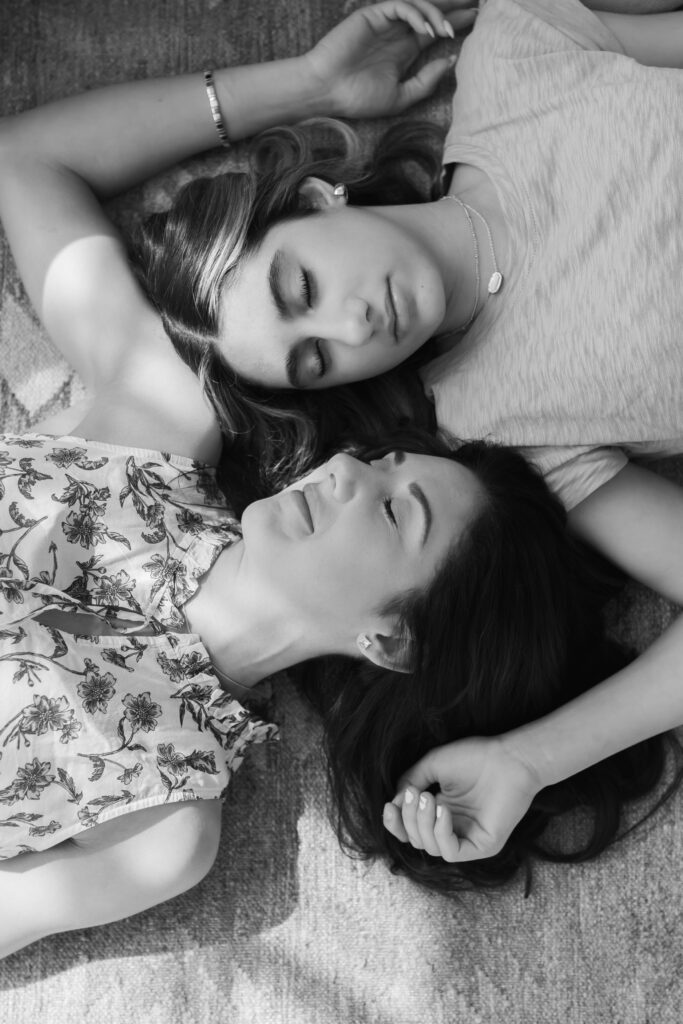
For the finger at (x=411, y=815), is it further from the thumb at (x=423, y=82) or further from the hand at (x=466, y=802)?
the thumb at (x=423, y=82)

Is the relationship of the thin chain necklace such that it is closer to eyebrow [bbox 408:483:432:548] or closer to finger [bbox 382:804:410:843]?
eyebrow [bbox 408:483:432:548]

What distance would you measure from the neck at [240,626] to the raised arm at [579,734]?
30 centimetres

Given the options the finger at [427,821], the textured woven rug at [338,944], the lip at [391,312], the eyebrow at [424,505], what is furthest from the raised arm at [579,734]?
the lip at [391,312]

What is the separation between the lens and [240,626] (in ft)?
4.65

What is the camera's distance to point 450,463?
1.37 metres

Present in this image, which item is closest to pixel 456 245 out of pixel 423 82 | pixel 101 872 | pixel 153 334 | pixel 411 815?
pixel 423 82

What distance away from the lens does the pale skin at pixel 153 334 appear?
135cm

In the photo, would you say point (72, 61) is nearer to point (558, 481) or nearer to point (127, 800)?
point (558, 481)

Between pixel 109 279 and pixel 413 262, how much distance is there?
556 mm

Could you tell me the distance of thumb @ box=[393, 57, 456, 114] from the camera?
171cm

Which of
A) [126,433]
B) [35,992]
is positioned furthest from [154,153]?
[35,992]

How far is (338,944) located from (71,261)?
1280 millimetres

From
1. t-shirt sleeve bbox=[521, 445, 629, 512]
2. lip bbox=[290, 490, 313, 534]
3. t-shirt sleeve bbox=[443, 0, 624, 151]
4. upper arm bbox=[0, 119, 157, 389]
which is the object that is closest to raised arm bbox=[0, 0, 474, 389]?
upper arm bbox=[0, 119, 157, 389]

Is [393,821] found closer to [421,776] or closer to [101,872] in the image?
[421,776]
